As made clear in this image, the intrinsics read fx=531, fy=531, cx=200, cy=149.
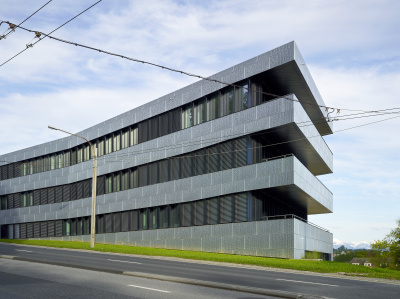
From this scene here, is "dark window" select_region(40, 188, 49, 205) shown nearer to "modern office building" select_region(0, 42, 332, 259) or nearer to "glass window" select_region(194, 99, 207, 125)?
"modern office building" select_region(0, 42, 332, 259)

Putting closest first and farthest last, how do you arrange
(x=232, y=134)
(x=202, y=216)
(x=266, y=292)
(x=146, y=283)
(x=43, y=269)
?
(x=266, y=292) < (x=146, y=283) < (x=43, y=269) < (x=232, y=134) < (x=202, y=216)

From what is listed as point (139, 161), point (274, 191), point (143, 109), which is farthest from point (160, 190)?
point (274, 191)

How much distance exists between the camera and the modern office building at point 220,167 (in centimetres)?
3328

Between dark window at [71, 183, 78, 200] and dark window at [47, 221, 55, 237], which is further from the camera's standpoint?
dark window at [47, 221, 55, 237]

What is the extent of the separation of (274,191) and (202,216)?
580 cm

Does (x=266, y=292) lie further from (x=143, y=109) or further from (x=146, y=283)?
(x=143, y=109)

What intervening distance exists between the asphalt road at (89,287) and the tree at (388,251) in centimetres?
5621

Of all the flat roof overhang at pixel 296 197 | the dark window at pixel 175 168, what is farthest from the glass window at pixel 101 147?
the flat roof overhang at pixel 296 197

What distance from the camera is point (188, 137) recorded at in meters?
39.8

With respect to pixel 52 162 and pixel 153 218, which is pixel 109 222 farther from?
pixel 52 162

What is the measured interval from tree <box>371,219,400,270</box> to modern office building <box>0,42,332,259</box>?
67.5ft

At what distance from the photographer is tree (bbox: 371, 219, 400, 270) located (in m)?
65.9

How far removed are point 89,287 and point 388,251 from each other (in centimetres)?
6149

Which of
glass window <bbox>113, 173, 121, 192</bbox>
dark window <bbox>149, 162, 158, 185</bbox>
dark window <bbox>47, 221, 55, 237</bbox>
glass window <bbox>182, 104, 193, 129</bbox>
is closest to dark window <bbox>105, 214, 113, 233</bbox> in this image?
glass window <bbox>113, 173, 121, 192</bbox>
